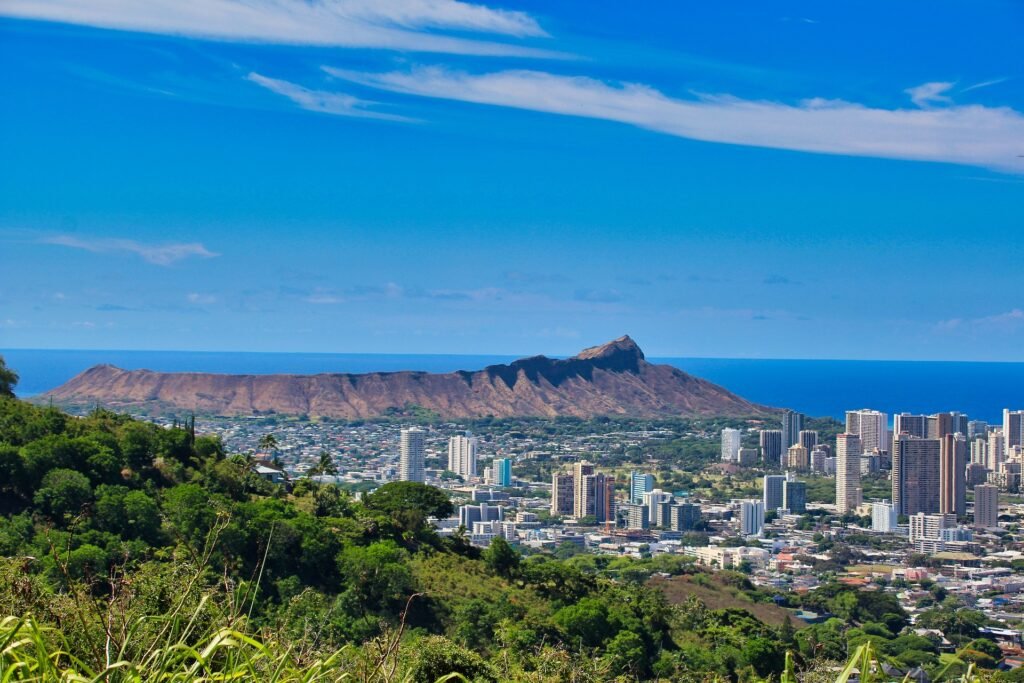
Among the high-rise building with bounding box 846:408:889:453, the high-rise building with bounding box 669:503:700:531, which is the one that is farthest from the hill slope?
the high-rise building with bounding box 669:503:700:531

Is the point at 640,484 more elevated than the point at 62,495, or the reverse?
the point at 62,495

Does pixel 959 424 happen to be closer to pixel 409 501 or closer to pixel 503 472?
pixel 503 472

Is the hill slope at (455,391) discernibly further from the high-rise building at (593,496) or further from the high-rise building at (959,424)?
the high-rise building at (593,496)

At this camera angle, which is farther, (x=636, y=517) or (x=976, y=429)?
(x=976, y=429)

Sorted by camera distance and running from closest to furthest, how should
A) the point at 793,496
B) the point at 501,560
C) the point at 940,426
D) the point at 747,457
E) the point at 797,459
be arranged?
the point at 501,560 < the point at 793,496 < the point at 940,426 < the point at 797,459 < the point at 747,457

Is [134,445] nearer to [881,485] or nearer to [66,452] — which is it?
[66,452]

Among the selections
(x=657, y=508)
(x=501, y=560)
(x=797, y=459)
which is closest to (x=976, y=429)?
(x=797, y=459)

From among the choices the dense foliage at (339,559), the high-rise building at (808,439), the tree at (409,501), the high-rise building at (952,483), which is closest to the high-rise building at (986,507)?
the high-rise building at (952,483)

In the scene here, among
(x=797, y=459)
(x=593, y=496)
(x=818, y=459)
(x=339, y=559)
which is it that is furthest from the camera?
(x=797, y=459)
